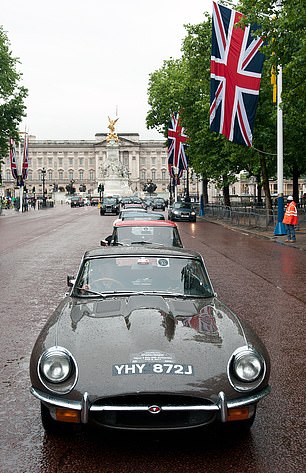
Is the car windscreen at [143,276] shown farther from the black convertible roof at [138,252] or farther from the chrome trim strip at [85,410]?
the chrome trim strip at [85,410]

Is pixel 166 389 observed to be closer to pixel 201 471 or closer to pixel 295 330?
pixel 201 471

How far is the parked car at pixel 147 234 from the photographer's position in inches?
517

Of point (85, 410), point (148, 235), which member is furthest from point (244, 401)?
point (148, 235)

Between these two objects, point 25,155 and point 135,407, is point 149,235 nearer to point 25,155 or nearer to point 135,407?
point 135,407

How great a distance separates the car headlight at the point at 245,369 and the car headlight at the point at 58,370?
1.12 metres

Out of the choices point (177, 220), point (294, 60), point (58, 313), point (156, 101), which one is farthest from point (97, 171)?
point (58, 313)

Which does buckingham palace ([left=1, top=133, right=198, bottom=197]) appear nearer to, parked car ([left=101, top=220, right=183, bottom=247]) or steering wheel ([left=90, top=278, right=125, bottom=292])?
parked car ([left=101, top=220, right=183, bottom=247])

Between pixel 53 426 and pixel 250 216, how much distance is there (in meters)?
34.5

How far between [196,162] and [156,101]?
55.1 ft

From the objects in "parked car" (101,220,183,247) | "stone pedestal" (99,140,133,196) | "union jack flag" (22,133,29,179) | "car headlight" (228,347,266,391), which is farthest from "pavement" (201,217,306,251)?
"stone pedestal" (99,140,133,196)

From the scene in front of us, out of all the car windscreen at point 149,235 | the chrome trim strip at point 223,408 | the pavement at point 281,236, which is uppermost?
the car windscreen at point 149,235

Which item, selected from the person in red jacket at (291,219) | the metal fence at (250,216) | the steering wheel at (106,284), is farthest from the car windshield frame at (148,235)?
the metal fence at (250,216)

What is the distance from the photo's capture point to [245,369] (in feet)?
15.2

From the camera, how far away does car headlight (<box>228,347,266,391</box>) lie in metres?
4.57
